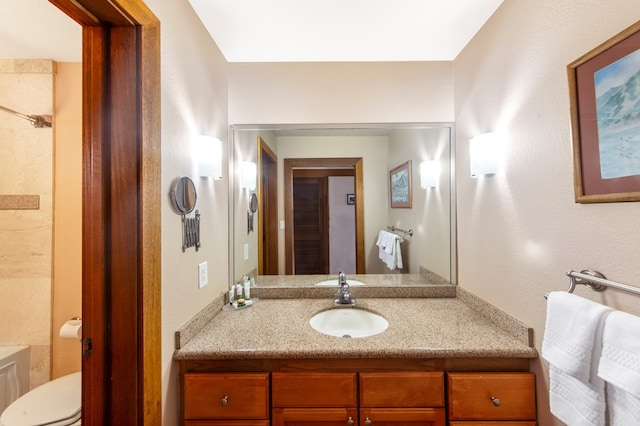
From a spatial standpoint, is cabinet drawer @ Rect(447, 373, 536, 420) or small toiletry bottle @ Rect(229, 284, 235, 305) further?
small toiletry bottle @ Rect(229, 284, 235, 305)


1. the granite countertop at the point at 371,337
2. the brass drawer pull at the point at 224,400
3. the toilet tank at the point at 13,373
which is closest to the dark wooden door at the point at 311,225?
the granite countertop at the point at 371,337

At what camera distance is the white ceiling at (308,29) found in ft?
3.99

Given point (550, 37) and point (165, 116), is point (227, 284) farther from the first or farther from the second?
point (550, 37)

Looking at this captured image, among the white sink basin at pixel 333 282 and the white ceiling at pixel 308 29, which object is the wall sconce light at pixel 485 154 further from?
the white sink basin at pixel 333 282

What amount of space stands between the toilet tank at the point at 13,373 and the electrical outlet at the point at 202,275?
1344 millimetres

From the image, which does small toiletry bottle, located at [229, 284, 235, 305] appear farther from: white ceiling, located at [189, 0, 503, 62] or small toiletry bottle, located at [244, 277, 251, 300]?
white ceiling, located at [189, 0, 503, 62]

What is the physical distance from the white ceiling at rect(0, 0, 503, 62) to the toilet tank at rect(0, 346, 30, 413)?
1741 millimetres

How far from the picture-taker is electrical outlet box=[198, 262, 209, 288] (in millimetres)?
1259

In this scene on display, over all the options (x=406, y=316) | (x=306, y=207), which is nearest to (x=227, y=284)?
(x=306, y=207)

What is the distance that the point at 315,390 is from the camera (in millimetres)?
1054

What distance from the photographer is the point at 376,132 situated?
1.69 metres

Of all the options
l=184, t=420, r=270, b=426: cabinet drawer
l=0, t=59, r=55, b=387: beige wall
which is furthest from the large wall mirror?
l=0, t=59, r=55, b=387: beige wall

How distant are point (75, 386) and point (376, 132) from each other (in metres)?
2.23

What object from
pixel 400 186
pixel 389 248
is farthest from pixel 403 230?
pixel 400 186
